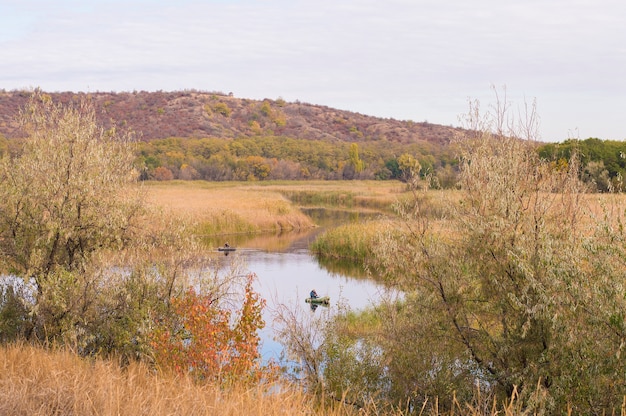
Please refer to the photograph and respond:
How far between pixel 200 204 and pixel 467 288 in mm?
34202

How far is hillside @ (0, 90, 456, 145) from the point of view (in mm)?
130625

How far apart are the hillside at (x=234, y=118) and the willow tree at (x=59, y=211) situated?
109712 millimetres

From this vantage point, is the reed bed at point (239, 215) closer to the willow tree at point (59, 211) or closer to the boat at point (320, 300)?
the boat at point (320, 300)

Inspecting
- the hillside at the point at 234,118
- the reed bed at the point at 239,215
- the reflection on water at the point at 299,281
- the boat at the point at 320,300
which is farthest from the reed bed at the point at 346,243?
the hillside at the point at 234,118

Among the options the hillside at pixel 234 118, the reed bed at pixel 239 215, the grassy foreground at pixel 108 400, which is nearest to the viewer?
the grassy foreground at pixel 108 400

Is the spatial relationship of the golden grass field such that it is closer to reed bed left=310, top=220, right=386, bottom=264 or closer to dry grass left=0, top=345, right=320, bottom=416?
dry grass left=0, top=345, right=320, bottom=416

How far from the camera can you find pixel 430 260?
10.4 m

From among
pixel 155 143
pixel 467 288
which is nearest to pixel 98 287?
pixel 467 288

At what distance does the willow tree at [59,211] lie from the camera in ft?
38.2

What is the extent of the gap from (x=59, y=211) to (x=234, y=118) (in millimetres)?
135518

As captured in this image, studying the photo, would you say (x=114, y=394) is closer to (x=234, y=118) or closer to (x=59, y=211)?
(x=59, y=211)

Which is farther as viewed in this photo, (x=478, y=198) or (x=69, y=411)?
(x=478, y=198)

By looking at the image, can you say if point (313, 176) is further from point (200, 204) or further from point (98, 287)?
point (98, 287)

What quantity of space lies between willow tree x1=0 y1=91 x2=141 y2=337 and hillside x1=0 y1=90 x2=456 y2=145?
110 metres
